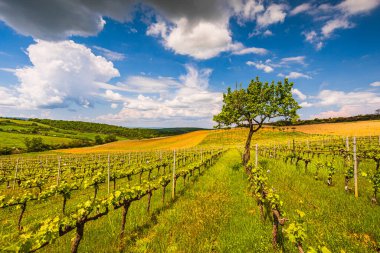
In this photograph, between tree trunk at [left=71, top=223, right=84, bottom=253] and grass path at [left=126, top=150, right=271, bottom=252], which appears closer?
tree trunk at [left=71, top=223, right=84, bottom=253]

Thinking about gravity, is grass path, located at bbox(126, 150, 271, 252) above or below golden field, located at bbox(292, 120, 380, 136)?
below

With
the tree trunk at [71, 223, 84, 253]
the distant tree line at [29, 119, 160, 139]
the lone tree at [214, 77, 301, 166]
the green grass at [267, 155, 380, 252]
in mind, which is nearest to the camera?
the tree trunk at [71, 223, 84, 253]

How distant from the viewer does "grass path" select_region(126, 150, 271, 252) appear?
21.0ft

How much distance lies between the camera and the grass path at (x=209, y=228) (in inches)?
252

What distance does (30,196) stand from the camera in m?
10.1

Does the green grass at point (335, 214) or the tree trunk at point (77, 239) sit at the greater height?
the tree trunk at point (77, 239)

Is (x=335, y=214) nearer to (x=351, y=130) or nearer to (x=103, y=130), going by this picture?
(x=351, y=130)

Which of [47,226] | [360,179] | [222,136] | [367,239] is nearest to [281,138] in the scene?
[222,136]

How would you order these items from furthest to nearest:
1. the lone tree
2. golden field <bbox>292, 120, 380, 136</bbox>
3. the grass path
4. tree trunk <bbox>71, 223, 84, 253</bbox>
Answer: golden field <bbox>292, 120, 380, 136</bbox>
the lone tree
the grass path
tree trunk <bbox>71, 223, 84, 253</bbox>

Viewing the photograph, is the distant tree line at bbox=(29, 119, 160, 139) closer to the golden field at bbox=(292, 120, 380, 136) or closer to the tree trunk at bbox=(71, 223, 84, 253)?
the golden field at bbox=(292, 120, 380, 136)

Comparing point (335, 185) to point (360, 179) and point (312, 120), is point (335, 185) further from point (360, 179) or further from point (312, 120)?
point (312, 120)

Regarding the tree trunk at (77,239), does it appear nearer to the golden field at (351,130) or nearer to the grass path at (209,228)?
the grass path at (209,228)

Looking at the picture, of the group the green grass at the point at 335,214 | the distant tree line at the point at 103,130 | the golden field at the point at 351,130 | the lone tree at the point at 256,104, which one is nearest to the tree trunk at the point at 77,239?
the green grass at the point at 335,214

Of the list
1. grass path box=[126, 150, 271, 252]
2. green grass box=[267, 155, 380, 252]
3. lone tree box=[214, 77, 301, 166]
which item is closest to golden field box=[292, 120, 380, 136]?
lone tree box=[214, 77, 301, 166]
